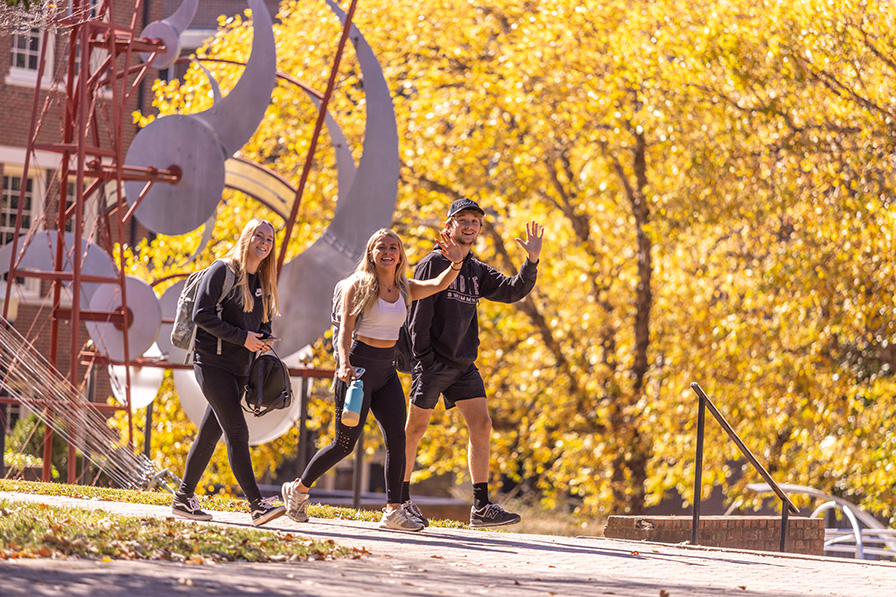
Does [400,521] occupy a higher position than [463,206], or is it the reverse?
[463,206]

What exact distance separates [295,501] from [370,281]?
4.66ft

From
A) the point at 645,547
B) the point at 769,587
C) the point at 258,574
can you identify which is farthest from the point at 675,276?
the point at 258,574

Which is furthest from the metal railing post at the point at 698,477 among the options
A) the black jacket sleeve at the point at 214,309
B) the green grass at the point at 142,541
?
the black jacket sleeve at the point at 214,309

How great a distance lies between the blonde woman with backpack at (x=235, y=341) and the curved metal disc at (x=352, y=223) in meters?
7.12

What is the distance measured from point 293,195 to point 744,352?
580cm

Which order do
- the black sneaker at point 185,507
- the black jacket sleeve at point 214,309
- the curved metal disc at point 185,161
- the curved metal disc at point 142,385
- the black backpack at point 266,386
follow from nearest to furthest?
the black jacket sleeve at point 214,309 < the black backpack at point 266,386 < the black sneaker at point 185,507 < the curved metal disc at point 185,161 < the curved metal disc at point 142,385

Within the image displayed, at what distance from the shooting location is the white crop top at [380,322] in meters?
7.61

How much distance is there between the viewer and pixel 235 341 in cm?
730

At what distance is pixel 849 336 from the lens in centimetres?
1497

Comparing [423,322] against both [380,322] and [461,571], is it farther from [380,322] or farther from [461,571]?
[461,571]

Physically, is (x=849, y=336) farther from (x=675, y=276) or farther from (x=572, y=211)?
(x=572, y=211)

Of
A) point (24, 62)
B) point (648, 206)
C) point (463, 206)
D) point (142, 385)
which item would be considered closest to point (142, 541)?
point (463, 206)

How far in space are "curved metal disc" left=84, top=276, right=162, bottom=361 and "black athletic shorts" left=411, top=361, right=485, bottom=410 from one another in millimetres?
6460

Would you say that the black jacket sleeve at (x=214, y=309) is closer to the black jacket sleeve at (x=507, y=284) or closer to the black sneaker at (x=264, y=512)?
the black sneaker at (x=264, y=512)
